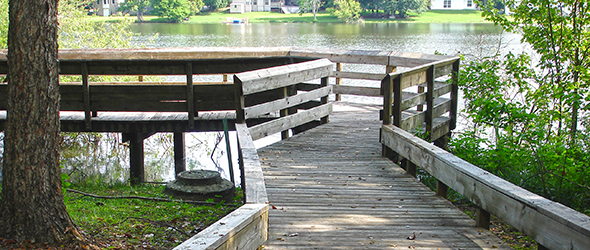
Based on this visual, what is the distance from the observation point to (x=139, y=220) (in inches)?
229

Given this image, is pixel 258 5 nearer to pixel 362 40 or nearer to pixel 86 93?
pixel 362 40

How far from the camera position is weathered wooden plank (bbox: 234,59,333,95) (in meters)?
6.86

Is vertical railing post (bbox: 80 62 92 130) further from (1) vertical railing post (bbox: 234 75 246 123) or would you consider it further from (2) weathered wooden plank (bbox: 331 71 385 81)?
A: (2) weathered wooden plank (bbox: 331 71 385 81)

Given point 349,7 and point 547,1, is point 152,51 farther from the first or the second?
point 349,7

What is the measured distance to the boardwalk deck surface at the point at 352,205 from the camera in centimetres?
423

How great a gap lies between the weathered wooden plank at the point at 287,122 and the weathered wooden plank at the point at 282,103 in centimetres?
17

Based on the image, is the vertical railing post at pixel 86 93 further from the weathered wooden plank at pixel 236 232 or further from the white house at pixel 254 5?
the white house at pixel 254 5

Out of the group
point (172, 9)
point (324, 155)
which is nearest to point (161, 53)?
point (324, 155)

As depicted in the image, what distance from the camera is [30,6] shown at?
4.45 meters

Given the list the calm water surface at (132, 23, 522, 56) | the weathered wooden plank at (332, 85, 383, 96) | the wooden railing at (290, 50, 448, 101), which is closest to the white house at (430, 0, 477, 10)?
the calm water surface at (132, 23, 522, 56)

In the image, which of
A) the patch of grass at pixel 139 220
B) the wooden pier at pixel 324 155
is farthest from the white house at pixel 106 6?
the patch of grass at pixel 139 220

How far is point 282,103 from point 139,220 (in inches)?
109

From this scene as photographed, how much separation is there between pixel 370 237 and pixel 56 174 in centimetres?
276

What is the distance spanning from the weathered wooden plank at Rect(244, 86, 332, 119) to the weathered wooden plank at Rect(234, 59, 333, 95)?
24 centimetres
